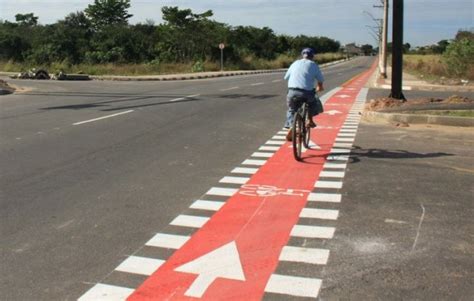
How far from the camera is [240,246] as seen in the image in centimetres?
512

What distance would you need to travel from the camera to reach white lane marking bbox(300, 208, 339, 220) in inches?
235

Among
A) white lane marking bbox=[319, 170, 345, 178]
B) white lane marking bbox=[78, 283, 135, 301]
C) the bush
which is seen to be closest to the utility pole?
white lane marking bbox=[319, 170, 345, 178]

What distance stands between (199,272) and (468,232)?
8.67ft

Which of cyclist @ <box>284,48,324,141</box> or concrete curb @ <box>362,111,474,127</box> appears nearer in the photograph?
cyclist @ <box>284,48,324,141</box>

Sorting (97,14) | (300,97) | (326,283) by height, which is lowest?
(326,283)

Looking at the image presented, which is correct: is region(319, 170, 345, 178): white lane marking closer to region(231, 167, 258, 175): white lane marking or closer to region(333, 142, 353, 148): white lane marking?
region(231, 167, 258, 175): white lane marking

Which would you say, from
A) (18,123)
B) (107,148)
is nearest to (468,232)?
(107,148)

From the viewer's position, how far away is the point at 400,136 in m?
11.7

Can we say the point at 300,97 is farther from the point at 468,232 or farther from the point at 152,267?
the point at 152,267

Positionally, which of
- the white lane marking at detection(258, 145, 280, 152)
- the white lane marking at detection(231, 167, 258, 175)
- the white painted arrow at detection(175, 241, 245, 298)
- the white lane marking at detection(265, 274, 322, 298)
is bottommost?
the white lane marking at detection(265, 274, 322, 298)

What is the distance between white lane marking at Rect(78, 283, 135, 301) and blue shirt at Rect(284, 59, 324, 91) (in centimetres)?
578

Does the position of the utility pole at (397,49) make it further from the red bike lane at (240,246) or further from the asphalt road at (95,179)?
the red bike lane at (240,246)

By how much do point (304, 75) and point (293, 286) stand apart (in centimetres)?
556

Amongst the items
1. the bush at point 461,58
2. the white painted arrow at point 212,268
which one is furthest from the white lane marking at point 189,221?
the bush at point 461,58
